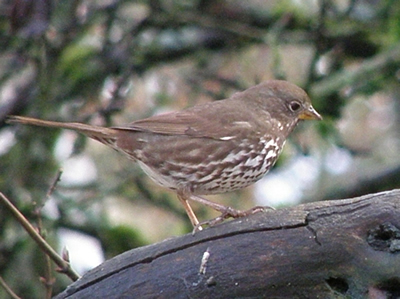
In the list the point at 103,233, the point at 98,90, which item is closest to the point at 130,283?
the point at 103,233

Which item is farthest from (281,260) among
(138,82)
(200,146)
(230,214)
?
(138,82)

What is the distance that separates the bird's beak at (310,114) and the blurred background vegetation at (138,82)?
76 centimetres

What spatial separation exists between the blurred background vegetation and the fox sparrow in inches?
34.2

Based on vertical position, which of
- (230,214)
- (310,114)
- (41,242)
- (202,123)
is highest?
(310,114)

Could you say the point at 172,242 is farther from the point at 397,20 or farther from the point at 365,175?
the point at 397,20

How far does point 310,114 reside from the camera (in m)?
5.76

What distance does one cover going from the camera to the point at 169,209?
23.5ft

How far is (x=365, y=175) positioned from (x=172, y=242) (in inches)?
121

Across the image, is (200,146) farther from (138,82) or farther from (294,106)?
(138,82)

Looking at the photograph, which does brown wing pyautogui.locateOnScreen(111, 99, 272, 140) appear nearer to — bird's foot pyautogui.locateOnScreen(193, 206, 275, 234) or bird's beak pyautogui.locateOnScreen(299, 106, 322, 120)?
bird's beak pyautogui.locateOnScreen(299, 106, 322, 120)

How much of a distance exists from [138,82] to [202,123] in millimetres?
2727

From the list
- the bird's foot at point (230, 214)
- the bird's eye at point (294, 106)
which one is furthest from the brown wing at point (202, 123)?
the bird's foot at point (230, 214)

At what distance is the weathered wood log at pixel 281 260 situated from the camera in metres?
3.61

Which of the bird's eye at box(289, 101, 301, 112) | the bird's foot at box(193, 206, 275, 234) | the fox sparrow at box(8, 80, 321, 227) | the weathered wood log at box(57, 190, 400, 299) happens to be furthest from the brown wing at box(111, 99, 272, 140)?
the weathered wood log at box(57, 190, 400, 299)
